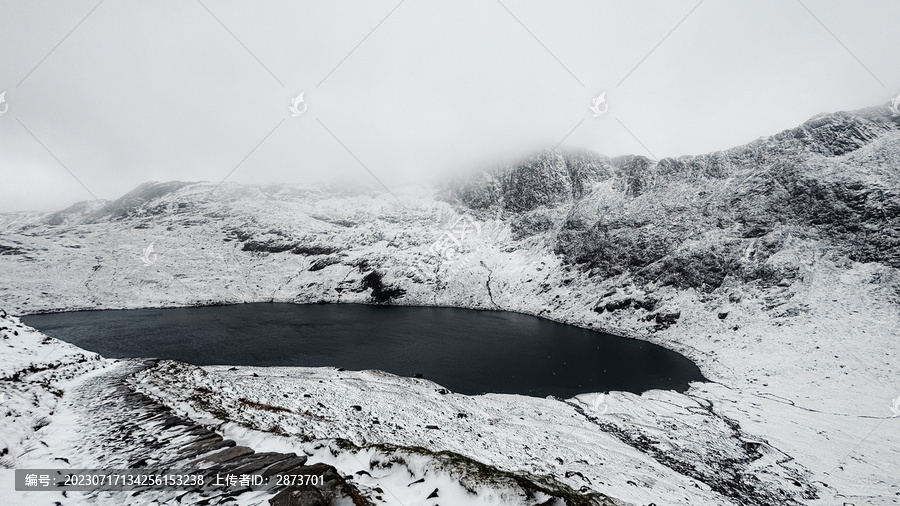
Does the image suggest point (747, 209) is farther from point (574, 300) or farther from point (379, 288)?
point (379, 288)

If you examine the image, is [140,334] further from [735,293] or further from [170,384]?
[735,293]

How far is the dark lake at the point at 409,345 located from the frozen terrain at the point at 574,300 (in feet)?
18.0

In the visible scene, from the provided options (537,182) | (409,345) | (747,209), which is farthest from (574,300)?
(537,182)

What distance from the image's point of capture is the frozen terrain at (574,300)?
57.6ft

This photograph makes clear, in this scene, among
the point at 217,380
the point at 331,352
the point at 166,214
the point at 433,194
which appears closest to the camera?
the point at 217,380

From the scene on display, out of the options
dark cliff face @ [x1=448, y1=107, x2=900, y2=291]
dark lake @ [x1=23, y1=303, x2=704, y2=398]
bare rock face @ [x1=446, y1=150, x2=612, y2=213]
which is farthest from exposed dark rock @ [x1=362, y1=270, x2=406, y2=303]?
bare rock face @ [x1=446, y1=150, x2=612, y2=213]

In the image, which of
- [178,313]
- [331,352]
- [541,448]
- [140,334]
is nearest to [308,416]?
[541,448]

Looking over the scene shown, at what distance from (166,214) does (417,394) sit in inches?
6849

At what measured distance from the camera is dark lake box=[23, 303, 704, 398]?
39.1 meters

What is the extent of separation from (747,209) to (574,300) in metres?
41.4

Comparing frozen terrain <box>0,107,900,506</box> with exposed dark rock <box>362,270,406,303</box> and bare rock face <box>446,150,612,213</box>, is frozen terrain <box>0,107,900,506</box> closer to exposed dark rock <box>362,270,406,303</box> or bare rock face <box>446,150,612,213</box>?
exposed dark rock <box>362,270,406,303</box>

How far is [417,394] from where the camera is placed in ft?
95.7

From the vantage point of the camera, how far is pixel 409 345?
2052 inches

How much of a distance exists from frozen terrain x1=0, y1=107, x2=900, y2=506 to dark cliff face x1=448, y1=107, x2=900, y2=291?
1.56 feet
